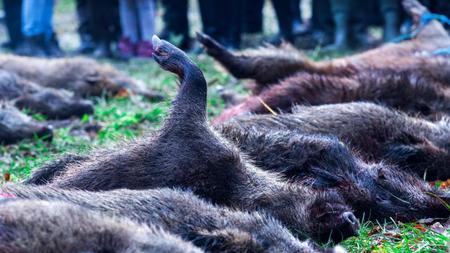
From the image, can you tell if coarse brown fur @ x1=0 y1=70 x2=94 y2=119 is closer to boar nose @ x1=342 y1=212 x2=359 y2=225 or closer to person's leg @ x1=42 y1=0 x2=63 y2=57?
person's leg @ x1=42 y1=0 x2=63 y2=57

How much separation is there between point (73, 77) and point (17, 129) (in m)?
2.38

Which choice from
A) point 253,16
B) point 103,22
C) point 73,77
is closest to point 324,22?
point 253,16

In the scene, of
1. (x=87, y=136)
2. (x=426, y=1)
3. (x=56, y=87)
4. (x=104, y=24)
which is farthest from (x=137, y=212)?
(x=104, y=24)

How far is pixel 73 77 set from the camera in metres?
8.08

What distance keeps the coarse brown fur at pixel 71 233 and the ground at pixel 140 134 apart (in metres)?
1.04

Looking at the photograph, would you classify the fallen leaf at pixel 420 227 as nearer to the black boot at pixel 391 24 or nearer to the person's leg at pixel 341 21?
the black boot at pixel 391 24

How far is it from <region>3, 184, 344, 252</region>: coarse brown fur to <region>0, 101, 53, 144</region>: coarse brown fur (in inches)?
114

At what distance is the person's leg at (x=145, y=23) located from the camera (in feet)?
34.3

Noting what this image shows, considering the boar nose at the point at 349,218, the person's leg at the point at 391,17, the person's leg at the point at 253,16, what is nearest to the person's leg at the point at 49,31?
the person's leg at the point at 253,16

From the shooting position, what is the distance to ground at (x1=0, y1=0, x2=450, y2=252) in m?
3.14

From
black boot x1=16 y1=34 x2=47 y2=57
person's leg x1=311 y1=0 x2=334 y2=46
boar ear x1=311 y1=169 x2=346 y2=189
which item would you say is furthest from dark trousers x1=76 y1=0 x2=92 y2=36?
boar ear x1=311 y1=169 x2=346 y2=189

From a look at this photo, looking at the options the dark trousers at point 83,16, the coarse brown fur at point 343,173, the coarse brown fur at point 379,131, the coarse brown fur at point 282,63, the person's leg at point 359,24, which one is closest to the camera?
the coarse brown fur at point 343,173

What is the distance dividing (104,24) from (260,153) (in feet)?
26.2

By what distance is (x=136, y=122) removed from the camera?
6227 millimetres
